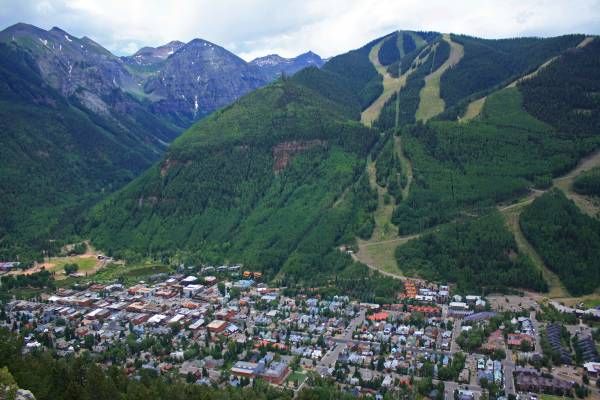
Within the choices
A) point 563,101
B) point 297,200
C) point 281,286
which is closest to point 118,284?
point 281,286

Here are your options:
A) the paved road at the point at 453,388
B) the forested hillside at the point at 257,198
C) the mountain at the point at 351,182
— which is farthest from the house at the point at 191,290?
the paved road at the point at 453,388

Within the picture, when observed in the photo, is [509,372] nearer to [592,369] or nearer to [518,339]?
[518,339]

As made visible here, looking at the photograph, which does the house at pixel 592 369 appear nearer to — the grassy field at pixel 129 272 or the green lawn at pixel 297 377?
the green lawn at pixel 297 377

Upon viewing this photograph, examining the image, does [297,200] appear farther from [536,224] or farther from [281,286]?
[536,224]

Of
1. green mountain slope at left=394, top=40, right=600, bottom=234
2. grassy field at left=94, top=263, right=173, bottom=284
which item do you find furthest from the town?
green mountain slope at left=394, top=40, right=600, bottom=234

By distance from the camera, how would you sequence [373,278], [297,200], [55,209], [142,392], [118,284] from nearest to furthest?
[142,392] < [373,278] < [118,284] < [297,200] < [55,209]
